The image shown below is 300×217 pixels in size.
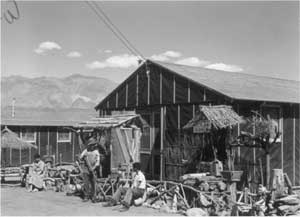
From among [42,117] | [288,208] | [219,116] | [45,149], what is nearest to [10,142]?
[45,149]

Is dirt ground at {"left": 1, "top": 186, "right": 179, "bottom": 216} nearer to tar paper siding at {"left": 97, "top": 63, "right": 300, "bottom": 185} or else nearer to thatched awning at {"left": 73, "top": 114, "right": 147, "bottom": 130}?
thatched awning at {"left": 73, "top": 114, "right": 147, "bottom": 130}

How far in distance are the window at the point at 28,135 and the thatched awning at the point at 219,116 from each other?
1816 centimetres

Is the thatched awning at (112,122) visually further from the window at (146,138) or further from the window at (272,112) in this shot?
A: the window at (272,112)

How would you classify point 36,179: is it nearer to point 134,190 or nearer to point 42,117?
point 134,190

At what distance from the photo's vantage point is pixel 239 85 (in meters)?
19.6

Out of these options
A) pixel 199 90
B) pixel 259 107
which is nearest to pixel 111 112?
pixel 199 90

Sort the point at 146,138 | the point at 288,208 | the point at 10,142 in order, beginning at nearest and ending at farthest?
the point at 288,208
the point at 146,138
the point at 10,142

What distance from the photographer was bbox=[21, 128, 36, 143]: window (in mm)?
31422

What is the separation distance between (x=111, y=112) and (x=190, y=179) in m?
9.31

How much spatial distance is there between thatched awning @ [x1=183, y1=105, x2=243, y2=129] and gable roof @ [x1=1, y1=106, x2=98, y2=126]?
18.0 m

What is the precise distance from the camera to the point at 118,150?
17844mm

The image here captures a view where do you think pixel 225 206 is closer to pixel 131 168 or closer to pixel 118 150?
pixel 131 168

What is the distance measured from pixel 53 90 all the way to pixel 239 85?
14517 cm

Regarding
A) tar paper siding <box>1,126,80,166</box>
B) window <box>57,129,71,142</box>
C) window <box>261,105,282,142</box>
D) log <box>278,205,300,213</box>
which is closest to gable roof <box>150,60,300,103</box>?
window <box>261,105,282,142</box>
